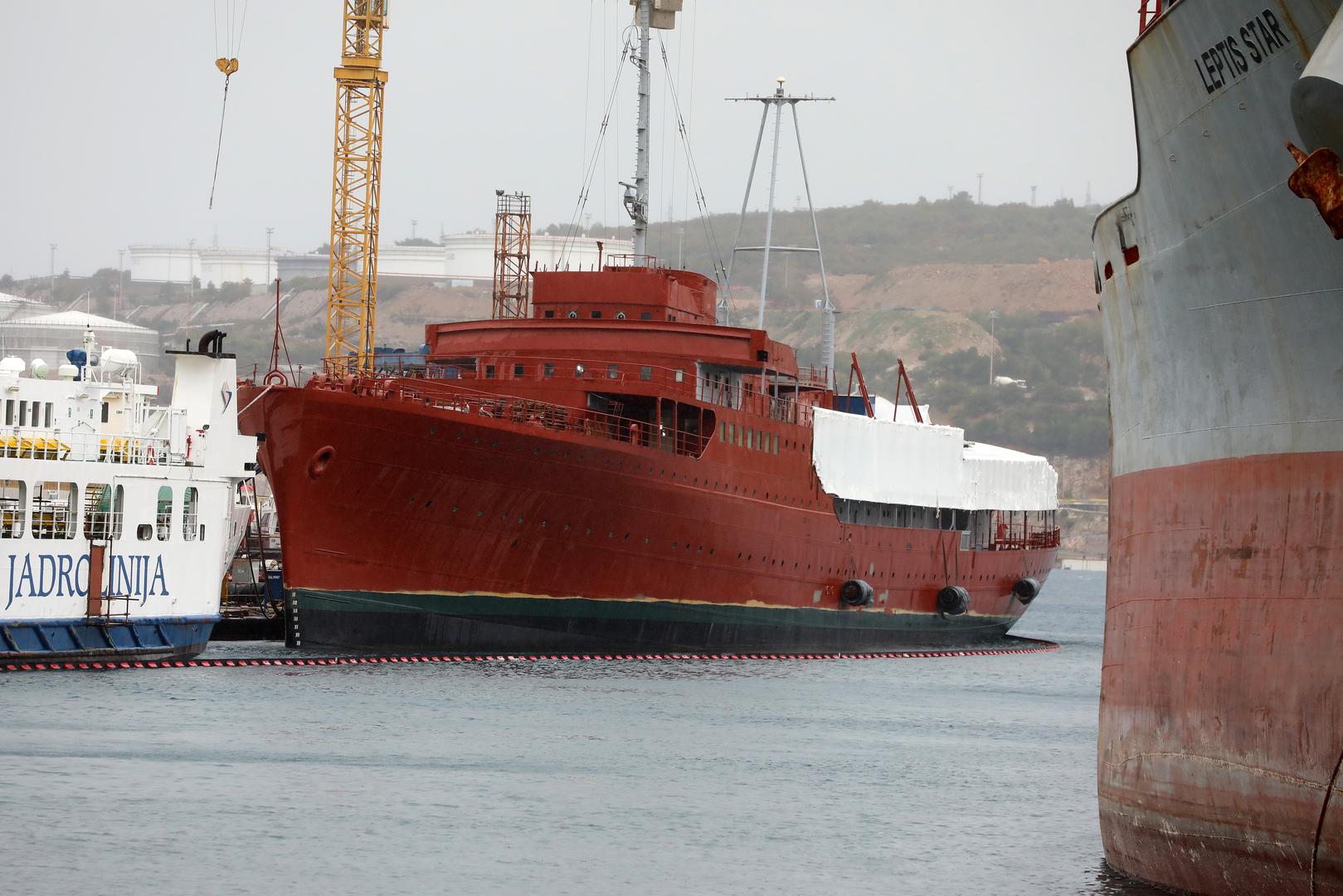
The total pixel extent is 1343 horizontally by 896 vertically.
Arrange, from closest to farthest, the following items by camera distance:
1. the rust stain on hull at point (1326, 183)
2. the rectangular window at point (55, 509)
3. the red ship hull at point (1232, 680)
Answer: the rust stain on hull at point (1326, 183) → the red ship hull at point (1232, 680) → the rectangular window at point (55, 509)

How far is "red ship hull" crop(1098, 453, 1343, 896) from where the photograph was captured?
42.4ft

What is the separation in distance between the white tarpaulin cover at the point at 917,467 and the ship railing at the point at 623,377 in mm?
1575

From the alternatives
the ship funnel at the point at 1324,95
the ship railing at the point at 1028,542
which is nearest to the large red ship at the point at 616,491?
the ship railing at the point at 1028,542

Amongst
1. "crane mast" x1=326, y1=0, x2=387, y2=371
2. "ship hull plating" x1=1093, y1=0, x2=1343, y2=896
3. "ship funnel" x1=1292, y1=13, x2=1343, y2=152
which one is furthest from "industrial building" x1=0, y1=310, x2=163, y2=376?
"ship funnel" x1=1292, y1=13, x2=1343, y2=152

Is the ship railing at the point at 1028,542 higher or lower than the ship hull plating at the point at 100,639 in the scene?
higher

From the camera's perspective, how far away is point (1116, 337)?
16.6 meters

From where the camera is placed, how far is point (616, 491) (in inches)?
1564

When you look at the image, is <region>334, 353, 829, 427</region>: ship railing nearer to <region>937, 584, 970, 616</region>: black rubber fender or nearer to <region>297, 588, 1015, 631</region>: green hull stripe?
<region>297, 588, 1015, 631</region>: green hull stripe

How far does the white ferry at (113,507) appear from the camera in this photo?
32.5m

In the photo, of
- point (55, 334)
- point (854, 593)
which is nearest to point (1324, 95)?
point (854, 593)

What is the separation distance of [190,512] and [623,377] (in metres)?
11.6

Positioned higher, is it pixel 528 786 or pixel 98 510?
pixel 98 510

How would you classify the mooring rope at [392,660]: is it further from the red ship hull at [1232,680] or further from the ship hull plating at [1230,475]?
the ship hull plating at [1230,475]

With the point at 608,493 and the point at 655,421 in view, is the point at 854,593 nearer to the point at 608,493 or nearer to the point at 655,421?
the point at 655,421
